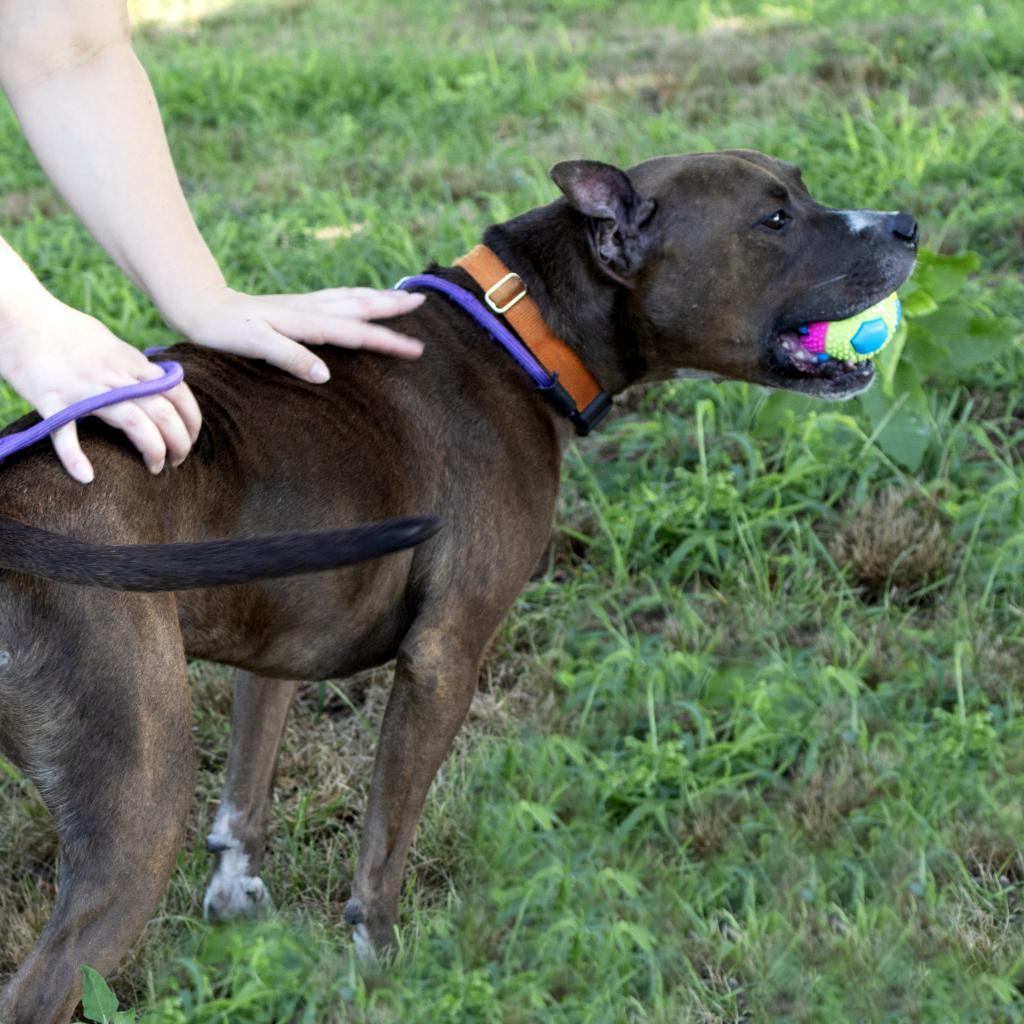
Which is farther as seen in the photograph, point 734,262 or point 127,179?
point 734,262

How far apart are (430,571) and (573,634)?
1070 mm

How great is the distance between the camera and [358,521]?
3125mm

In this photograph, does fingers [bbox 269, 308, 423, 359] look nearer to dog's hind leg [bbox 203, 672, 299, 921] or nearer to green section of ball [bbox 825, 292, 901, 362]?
dog's hind leg [bbox 203, 672, 299, 921]

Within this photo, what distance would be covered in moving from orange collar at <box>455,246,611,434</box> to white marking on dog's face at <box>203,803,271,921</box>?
1.30 metres

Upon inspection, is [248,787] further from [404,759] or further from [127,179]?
[127,179]

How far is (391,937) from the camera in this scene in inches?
131

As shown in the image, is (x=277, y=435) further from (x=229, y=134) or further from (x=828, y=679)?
(x=229, y=134)

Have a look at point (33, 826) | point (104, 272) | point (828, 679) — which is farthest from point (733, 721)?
point (104, 272)

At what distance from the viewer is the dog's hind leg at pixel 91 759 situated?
254cm

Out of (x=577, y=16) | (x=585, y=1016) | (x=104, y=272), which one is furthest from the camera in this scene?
(x=577, y=16)

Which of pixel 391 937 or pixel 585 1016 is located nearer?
pixel 585 1016

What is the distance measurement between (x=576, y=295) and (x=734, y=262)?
39 cm

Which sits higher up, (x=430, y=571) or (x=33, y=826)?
(x=430, y=571)

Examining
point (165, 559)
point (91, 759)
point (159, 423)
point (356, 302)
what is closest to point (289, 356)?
point (356, 302)
